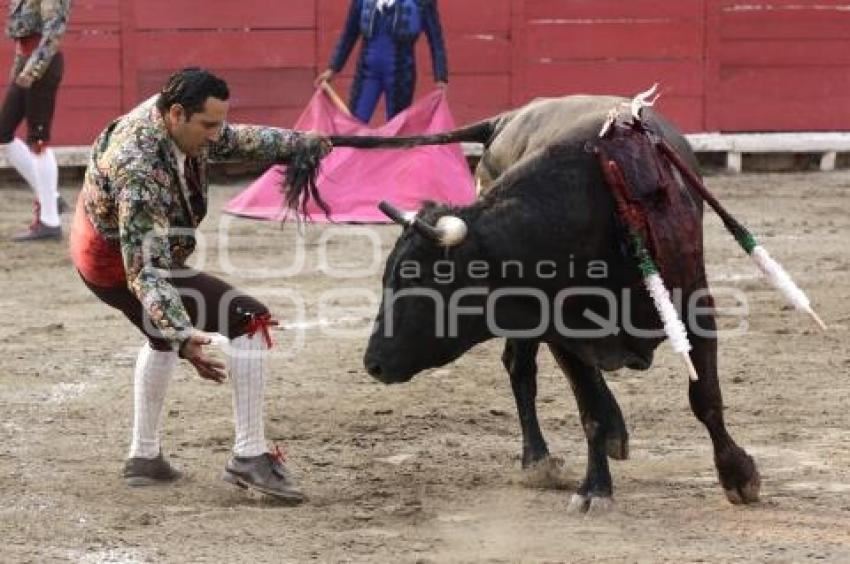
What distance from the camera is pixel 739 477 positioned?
14.5 feet

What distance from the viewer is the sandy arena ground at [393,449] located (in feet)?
13.6

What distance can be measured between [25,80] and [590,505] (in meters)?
5.05

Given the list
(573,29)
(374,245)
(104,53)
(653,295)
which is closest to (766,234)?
(374,245)

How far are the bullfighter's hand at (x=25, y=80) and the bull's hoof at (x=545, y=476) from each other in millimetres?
4641

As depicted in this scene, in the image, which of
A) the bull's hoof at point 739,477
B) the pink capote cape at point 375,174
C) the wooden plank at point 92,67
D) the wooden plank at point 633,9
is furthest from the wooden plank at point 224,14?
the bull's hoof at point 739,477

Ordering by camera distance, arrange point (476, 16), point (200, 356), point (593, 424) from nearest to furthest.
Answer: point (200, 356)
point (593, 424)
point (476, 16)

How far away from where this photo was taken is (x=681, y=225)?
4336 millimetres

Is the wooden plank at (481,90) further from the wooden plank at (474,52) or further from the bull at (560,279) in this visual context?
the bull at (560,279)

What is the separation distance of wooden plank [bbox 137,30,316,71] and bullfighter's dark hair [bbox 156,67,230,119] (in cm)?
673

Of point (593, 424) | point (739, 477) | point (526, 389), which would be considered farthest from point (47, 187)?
point (739, 477)

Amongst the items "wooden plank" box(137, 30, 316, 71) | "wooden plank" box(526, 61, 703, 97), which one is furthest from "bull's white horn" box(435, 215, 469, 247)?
"wooden plank" box(526, 61, 703, 97)

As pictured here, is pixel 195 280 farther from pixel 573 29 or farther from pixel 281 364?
pixel 573 29

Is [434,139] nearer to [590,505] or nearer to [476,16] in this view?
[590,505]

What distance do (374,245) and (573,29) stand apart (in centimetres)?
312
